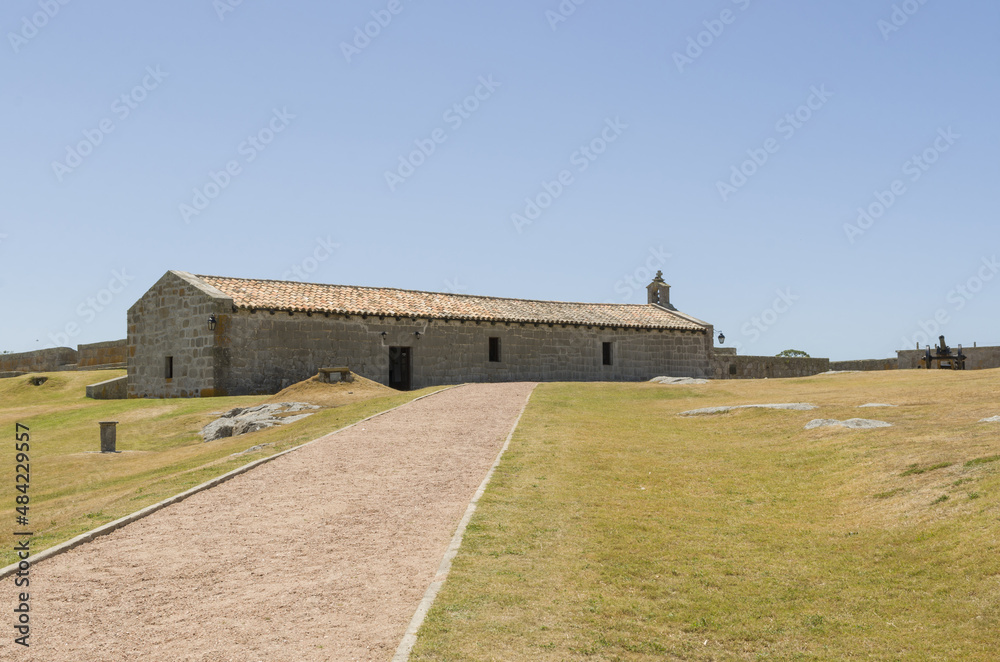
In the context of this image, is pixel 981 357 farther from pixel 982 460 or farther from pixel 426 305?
pixel 982 460

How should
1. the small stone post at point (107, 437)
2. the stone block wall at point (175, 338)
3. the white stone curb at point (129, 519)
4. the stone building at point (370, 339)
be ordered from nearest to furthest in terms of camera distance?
the white stone curb at point (129, 519)
the small stone post at point (107, 437)
the stone block wall at point (175, 338)
the stone building at point (370, 339)

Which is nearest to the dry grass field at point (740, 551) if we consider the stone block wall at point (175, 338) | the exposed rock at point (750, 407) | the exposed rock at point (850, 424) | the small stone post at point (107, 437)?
the exposed rock at point (850, 424)

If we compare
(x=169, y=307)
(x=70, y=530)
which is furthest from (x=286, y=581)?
(x=169, y=307)

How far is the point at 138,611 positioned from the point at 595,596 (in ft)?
13.3

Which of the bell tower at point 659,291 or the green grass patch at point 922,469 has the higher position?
the bell tower at point 659,291

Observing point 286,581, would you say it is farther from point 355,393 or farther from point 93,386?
point 93,386

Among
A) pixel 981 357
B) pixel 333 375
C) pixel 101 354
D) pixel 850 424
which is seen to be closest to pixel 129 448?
pixel 333 375

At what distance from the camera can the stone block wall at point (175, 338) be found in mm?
29938

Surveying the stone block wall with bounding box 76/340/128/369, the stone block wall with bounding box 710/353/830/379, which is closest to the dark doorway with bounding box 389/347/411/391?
the stone block wall with bounding box 76/340/128/369

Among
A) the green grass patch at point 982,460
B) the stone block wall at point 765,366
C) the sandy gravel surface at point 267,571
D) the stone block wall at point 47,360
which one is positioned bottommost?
the sandy gravel surface at point 267,571

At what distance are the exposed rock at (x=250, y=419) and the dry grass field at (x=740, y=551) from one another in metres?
9.27

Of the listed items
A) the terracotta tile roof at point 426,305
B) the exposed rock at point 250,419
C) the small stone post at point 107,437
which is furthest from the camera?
the terracotta tile roof at point 426,305

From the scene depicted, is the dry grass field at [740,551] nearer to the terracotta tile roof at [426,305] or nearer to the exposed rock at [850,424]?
the exposed rock at [850,424]

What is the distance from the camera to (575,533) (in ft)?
28.8
